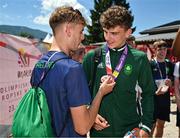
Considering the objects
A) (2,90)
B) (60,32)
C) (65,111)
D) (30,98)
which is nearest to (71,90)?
(65,111)

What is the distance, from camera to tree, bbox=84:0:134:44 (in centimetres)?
5472

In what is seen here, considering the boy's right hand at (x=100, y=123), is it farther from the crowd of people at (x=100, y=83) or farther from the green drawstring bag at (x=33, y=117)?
the green drawstring bag at (x=33, y=117)

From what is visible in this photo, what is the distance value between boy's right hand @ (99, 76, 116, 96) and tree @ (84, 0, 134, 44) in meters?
50.8

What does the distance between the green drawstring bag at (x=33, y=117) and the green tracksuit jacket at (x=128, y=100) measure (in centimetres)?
94

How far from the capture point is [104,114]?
296cm

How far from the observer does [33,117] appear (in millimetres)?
2076

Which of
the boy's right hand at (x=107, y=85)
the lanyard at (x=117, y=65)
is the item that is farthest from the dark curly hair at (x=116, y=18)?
the boy's right hand at (x=107, y=85)

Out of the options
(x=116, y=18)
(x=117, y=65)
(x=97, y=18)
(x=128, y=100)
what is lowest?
(x=128, y=100)

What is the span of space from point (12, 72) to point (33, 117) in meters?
3.68

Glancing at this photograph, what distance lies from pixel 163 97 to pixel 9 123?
9.67ft

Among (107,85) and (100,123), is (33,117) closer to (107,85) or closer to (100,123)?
(107,85)

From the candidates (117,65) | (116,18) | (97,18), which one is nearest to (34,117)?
(117,65)

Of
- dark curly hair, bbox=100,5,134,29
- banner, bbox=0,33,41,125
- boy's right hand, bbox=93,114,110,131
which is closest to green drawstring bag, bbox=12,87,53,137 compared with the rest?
boy's right hand, bbox=93,114,110,131

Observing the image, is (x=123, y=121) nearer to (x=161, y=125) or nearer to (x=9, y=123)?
→ (x=9, y=123)
